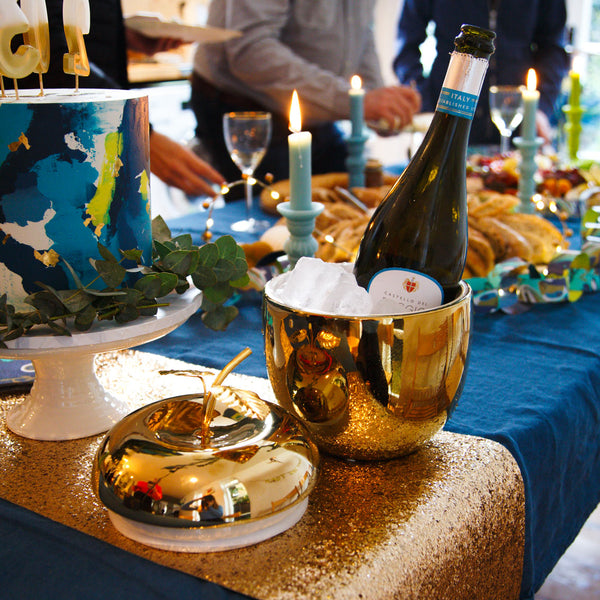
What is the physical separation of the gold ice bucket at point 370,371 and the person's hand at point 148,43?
4.84 feet

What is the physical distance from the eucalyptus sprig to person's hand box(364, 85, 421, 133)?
124cm

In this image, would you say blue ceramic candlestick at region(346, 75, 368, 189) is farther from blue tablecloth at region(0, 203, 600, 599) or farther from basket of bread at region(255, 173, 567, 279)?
blue tablecloth at region(0, 203, 600, 599)

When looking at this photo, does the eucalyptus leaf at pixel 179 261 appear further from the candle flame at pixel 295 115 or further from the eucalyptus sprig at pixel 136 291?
the candle flame at pixel 295 115

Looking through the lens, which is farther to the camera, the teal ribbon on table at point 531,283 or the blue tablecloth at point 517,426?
the teal ribbon on table at point 531,283

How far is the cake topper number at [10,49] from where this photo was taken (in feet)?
1.53

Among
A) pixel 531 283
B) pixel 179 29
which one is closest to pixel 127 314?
pixel 531 283

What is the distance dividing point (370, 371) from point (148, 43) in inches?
63.3

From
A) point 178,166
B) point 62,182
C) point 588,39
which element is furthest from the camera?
point 588,39

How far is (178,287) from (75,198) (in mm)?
105

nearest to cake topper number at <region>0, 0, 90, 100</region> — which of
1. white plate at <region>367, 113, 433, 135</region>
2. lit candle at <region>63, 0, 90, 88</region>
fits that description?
lit candle at <region>63, 0, 90, 88</region>

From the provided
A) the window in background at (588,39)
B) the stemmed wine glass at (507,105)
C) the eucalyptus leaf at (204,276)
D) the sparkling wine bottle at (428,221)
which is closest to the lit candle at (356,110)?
the stemmed wine glass at (507,105)

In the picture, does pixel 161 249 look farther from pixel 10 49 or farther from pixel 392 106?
pixel 392 106

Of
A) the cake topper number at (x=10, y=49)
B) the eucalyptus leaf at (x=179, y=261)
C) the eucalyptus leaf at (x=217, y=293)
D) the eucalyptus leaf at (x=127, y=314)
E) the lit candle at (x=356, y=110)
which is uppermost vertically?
the cake topper number at (x=10, y=49)

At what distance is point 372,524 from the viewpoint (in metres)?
0.43
